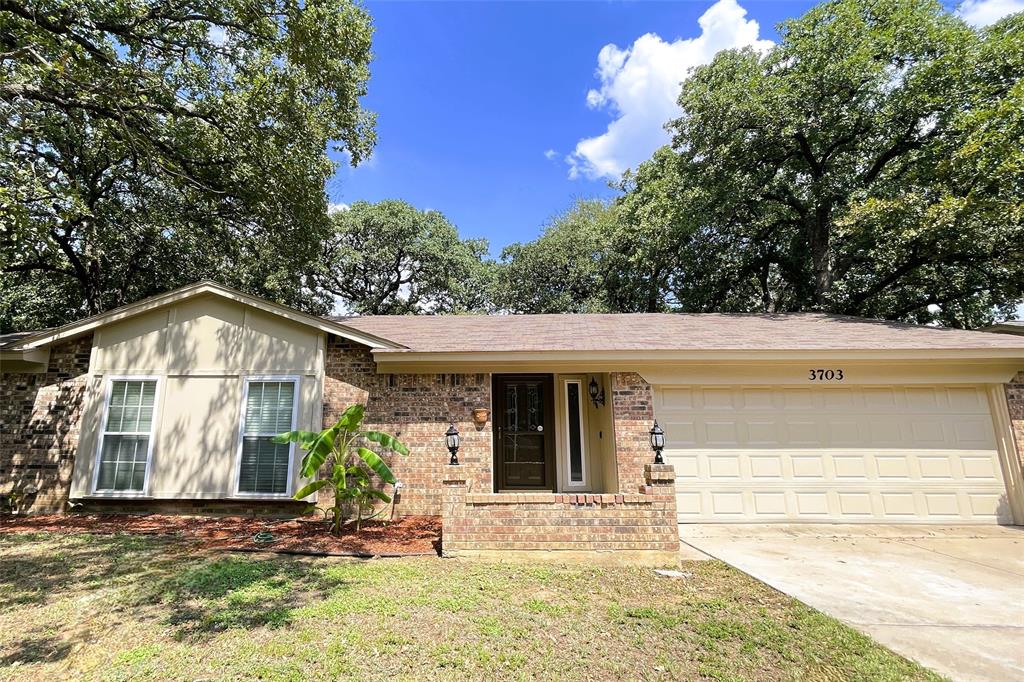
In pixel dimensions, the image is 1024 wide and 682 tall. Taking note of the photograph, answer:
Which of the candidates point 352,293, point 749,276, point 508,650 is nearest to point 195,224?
point 352,293

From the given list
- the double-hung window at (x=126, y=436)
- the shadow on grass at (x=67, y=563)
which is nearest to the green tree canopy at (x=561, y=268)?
the double-hung window at (x=126, y=436)

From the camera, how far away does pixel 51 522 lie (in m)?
7.12

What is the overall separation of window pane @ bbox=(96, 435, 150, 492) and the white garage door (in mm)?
8546

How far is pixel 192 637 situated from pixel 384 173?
1379 centimetres

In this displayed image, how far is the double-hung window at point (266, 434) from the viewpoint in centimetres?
755

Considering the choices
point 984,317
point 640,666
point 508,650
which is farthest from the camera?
point 984,317

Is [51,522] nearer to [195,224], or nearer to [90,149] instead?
[195,224]

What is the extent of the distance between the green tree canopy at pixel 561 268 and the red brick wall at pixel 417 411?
13.2 metres

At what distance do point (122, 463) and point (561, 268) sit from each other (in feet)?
59.5

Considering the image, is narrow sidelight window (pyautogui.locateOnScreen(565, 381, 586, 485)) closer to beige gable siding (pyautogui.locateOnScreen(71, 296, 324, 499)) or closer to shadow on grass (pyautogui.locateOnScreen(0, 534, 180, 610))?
beige gable siding (pyautogui.locateOnScreen(71, 296, 324, 499))

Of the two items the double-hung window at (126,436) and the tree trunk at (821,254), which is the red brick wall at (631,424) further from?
the tree trunk at (821,254)

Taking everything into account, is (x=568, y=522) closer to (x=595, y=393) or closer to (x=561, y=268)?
(x=595, y=393)

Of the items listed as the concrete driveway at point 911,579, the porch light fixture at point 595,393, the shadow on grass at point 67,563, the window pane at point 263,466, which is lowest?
the concrete driveway at point 911,579

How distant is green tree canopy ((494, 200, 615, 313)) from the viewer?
21.6 metres
